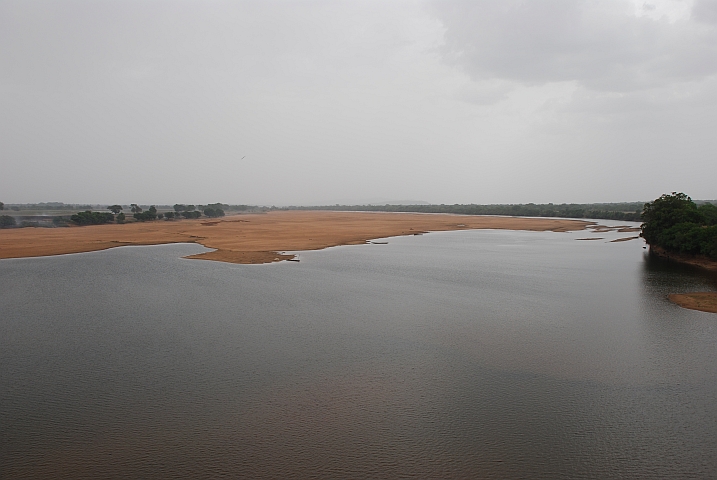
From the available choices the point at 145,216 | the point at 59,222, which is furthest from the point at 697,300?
→ the point at 145,216

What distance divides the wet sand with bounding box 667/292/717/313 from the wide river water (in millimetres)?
641

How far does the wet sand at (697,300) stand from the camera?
16.5 metres

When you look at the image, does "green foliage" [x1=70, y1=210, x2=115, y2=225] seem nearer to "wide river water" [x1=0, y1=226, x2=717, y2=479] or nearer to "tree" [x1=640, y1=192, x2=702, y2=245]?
"wide river water" [x1=0, y1=226, x2=717, y2=479]

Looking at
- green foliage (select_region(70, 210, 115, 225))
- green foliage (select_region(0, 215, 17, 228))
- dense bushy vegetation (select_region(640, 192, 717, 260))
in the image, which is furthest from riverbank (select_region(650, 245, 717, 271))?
green foliage (select_region(0, 215, 17, 228))

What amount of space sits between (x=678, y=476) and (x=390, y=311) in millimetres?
10057

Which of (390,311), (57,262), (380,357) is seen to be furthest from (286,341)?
(57,262)

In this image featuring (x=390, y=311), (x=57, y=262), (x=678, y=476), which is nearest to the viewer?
(x=678, y=476)

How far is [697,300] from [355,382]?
15.8m

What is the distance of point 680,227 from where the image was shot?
96.7 ft

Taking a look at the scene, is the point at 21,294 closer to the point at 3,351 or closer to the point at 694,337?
the point at 3,351

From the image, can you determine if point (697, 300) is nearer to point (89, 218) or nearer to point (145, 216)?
point (89, 218)

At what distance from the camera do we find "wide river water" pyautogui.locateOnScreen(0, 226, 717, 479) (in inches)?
288

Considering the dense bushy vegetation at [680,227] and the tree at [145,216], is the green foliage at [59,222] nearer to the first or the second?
the tree at [145,216]

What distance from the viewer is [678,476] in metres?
6.92
